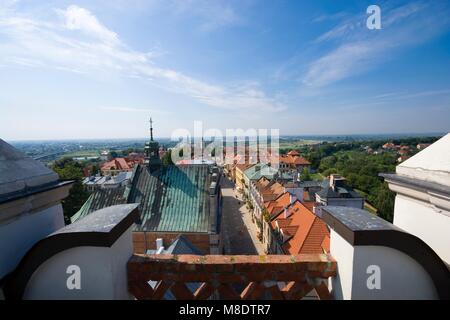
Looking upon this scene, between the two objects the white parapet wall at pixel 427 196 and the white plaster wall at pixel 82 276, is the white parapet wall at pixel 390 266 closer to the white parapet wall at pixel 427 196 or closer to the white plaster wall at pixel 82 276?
the white parapet wall at pixel 427 196

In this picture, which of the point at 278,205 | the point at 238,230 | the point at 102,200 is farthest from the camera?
the point at 238,230

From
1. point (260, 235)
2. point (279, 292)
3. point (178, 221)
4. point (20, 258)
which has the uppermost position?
point (20, 258)

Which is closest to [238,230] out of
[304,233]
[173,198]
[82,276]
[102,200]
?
[304,233]

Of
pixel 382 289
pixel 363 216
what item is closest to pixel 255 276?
pixel 382 289

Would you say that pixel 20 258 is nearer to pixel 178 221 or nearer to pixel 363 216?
pixel 363 216

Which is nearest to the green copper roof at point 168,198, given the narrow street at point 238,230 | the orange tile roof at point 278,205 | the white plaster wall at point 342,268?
the narrow street at point 238,230

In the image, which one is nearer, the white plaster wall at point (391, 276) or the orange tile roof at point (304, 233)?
the white plaster wall at point (391, 276)

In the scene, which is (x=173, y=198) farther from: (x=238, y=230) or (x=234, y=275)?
(x=234, y=275)
